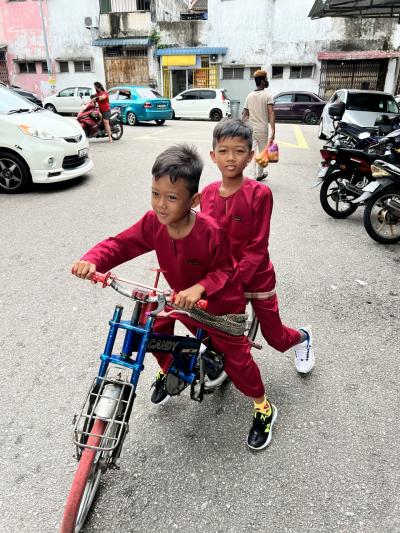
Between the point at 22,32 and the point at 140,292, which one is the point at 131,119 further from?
the point at 140,292

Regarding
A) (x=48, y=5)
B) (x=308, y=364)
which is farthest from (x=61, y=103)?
(x=308, y=364)

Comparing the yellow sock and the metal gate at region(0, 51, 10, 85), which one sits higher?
the metal gate at region(0, 51, 10, 85)

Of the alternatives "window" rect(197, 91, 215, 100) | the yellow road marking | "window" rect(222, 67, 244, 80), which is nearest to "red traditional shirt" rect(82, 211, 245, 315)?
the yellow road marking

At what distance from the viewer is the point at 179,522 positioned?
5.79ft

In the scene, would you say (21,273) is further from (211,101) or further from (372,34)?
(372,34)

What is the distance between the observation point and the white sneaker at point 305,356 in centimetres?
263

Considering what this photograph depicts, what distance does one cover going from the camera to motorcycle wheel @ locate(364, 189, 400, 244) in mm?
4785

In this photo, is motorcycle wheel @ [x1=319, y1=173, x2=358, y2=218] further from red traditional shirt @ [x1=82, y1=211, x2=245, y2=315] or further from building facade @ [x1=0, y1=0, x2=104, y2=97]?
building facade @ [x1=0, y1=0, x2=104, y2=97]

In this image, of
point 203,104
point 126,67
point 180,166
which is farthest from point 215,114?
point 180,166

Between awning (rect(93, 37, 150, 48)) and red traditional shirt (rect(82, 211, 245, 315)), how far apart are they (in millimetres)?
24887

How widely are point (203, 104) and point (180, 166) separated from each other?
17.1 m

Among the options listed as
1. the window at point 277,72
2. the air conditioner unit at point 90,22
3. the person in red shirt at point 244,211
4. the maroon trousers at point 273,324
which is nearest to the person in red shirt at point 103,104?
the person in red shirt at point 244,211

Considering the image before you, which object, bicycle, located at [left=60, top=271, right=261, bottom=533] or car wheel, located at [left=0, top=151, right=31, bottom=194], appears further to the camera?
car wheel, located at [left=0, top=151, right=31, bottom=194]

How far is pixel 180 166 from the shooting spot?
5.03 ft
